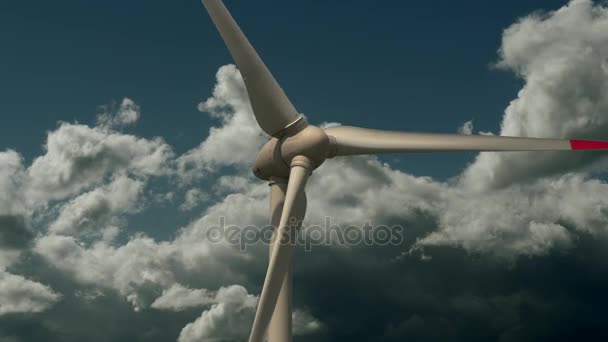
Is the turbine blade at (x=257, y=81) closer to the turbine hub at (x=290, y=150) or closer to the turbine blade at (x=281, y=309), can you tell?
the turbine hub at (x=290, y=150)

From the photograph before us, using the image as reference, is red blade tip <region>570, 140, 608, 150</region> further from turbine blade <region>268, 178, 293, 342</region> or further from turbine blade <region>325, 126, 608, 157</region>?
turbine blade <region>268, 178, 293, 342</region>

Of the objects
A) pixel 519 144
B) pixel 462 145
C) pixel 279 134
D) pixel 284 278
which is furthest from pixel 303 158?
pixel 519 144

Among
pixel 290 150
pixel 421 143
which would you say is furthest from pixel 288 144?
pixel 421 143

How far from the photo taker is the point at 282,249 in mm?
28375

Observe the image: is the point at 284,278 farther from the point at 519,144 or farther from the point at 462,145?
the point at 519,144

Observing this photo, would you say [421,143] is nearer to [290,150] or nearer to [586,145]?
[290,150]

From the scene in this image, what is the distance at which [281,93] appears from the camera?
3156 cm

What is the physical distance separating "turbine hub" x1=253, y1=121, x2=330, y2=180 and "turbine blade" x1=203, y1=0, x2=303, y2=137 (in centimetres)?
54

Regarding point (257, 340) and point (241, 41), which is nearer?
point (257, 340)

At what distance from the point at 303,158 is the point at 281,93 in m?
3.17

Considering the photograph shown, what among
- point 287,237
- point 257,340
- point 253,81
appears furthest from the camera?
point 253,81

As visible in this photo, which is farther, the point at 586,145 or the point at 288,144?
the point at 586,145

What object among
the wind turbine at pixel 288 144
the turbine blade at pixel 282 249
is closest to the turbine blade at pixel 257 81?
the wind turbine at pixel 288 144

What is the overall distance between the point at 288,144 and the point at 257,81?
2921 mm
